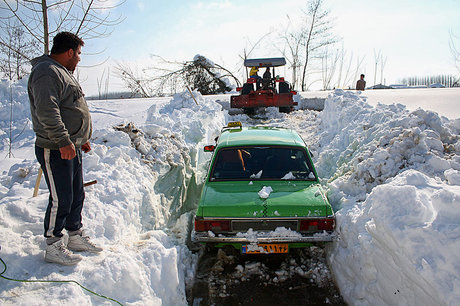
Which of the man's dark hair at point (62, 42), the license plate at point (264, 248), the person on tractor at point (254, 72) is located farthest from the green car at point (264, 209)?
the person on tractor at point (254, 72)

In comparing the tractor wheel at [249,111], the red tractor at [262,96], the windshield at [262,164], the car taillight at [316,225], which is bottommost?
the car taillight at [316,225]

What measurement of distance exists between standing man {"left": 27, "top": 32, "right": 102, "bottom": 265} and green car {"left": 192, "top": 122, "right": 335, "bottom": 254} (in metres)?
1.24

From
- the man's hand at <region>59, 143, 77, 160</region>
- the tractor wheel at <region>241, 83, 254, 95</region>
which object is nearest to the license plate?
the man's hand at <region>59, 143, 77, 160</region>

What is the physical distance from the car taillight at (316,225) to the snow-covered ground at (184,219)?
23 centimetres

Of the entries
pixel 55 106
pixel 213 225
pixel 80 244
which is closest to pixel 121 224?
pixel 80 244

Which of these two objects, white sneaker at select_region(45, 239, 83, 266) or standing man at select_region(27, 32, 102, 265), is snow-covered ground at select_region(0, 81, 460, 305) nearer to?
white sneaker at select_region(45, 239, 83, 266)

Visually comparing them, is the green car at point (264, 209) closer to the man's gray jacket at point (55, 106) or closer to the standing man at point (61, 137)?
the standing man at point (61, 137)

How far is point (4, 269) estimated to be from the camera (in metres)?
2.41

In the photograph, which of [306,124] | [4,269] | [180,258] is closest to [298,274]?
[180,258]

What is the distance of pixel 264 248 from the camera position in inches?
139

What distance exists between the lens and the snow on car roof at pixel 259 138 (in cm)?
458

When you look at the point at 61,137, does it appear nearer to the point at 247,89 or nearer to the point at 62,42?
the point at 62,42

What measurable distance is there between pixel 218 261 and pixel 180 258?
1.82 feet

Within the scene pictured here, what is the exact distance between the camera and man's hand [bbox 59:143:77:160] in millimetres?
2625
